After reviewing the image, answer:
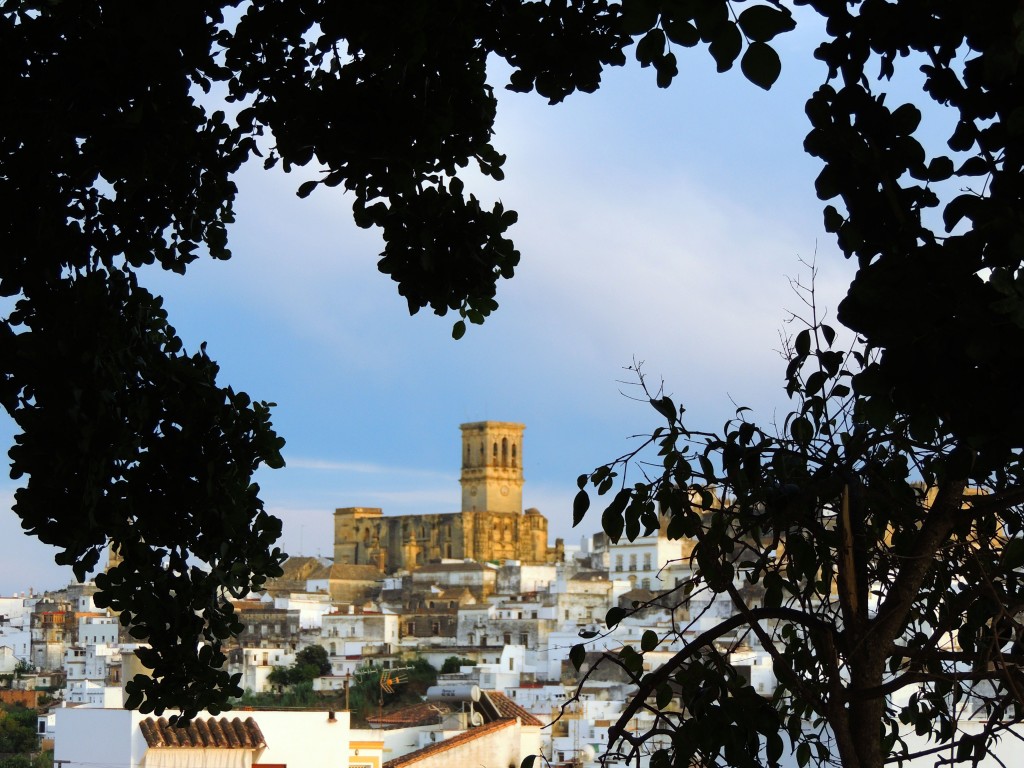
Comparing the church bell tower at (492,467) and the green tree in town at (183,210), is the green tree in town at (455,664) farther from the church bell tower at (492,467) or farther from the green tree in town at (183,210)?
the green tree in town at (183,210)

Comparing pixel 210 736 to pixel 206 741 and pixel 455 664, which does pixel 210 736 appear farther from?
pixel 455 664

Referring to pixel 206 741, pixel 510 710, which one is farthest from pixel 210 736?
pixel 510 710

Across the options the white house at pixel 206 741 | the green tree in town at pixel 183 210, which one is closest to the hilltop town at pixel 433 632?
the white house at pixel 206 741

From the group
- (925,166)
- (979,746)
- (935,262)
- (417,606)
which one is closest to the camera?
(935,262)

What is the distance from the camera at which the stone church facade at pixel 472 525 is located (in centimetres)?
6378

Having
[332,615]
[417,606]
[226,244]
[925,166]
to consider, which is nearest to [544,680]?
[332,615]

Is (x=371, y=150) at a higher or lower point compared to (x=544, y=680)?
higher

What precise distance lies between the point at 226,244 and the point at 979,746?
7.66 ft

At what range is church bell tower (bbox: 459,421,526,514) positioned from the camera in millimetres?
67062

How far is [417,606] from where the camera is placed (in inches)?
2079

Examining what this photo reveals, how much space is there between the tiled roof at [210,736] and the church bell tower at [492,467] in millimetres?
55138

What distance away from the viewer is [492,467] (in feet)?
220

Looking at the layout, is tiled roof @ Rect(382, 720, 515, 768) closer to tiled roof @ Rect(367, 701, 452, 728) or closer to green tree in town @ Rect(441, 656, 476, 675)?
tiled roof @ Rect(367, 701, 452, 728)

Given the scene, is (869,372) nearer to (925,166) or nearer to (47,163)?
(925,166)
